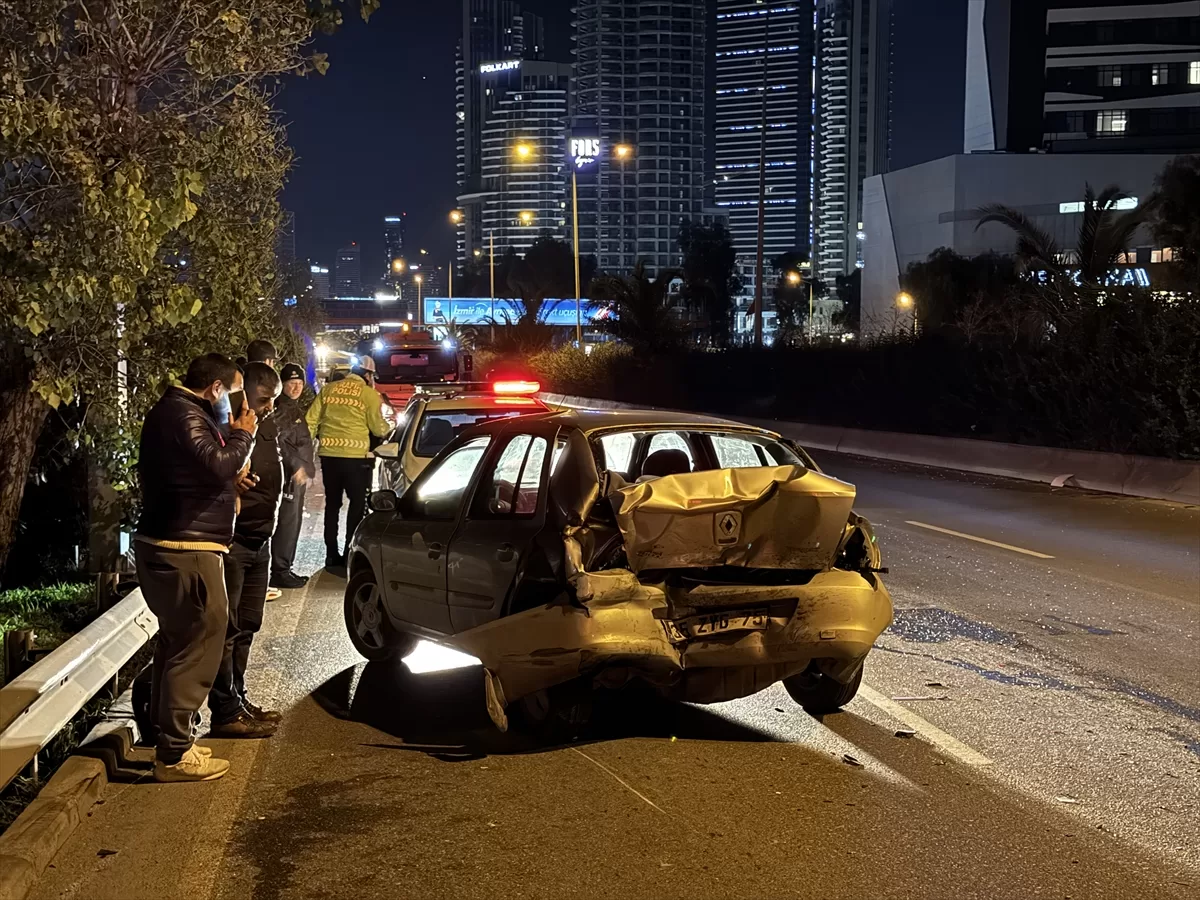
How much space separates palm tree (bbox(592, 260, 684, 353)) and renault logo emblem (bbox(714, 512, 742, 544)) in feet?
128

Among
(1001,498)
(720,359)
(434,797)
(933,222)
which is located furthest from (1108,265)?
(933,222)

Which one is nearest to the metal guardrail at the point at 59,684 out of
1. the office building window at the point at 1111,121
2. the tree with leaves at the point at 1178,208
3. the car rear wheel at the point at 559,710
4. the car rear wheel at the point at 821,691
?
the car rear wheel at the point at 559,710

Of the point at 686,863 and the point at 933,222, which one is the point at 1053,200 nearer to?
the point at 933,222

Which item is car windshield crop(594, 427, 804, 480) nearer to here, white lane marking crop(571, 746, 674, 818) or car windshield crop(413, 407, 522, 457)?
white lane marking crop(571, 746, 674, 818)

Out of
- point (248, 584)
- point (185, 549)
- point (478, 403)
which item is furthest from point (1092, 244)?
point (185, 549)

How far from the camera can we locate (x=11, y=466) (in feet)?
36.0

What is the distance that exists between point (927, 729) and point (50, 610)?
6.75 m

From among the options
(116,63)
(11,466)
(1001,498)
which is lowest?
(1001,498)

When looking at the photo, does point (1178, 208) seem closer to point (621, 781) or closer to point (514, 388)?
point (514, 388)

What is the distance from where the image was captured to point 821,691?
7.09m

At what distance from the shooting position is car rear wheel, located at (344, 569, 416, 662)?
834 centimetres

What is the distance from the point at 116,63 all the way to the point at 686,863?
692 cm

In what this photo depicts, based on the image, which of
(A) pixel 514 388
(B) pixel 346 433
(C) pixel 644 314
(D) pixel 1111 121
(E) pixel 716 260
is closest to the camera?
(B) pixel 346 433

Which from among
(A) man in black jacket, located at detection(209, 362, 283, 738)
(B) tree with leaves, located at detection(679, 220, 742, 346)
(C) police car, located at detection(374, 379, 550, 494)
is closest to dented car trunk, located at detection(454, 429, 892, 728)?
(A) man in black jacket, located at detection(209, 362, 283, 738)
